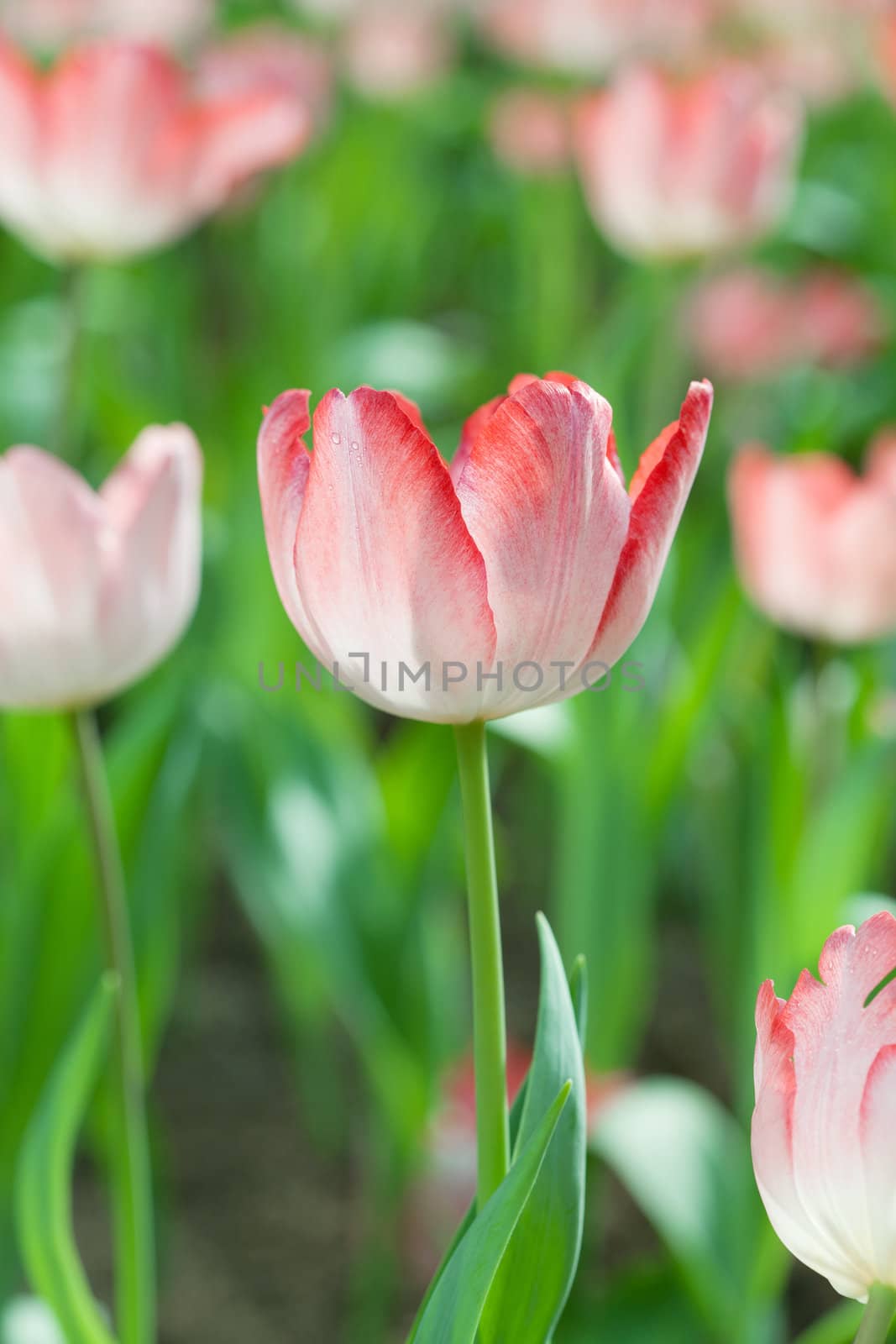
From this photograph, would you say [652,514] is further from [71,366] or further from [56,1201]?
[71,366]

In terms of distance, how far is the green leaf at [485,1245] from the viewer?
1.19 ft

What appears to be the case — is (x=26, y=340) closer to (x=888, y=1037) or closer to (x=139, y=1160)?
(x=139, y=1160)

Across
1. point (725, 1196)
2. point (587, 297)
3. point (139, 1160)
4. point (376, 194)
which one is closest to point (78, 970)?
point (139, 1160)

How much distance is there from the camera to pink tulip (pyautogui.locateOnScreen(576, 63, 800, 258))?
1127 mm

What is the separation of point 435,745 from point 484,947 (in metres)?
0.58

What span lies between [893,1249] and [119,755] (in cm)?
56

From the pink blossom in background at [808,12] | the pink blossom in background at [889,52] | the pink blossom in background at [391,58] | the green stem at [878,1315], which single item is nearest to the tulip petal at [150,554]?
the green stem at [878,1315]

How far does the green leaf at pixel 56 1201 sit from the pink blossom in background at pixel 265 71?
1311 millimetres

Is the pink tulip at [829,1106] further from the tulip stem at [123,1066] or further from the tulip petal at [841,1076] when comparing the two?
the tulip stem at [123,1066]

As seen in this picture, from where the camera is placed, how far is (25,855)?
0.86 metres

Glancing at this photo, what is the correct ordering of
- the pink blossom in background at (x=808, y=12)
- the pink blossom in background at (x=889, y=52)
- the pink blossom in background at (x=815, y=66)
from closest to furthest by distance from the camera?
the pink blossom in background at (x=889, y=52) < the pink blossom in background at (x=815, y=66) < the pink blossom in background at (x=808, y=12)

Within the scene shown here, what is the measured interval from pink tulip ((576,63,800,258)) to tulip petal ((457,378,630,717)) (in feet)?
2.71

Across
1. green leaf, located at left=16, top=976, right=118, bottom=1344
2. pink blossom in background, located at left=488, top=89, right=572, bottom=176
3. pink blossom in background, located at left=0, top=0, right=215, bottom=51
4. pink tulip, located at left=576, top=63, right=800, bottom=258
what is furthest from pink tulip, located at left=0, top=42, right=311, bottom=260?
pink blossom in background, located at left=0, top=0, right=215, bottom=51

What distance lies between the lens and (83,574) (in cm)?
53
